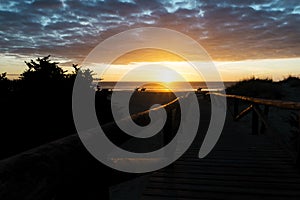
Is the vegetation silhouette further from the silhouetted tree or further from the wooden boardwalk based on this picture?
the wooden boardwalk

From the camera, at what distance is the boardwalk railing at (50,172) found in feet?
3.01

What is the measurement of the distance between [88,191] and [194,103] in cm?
2221

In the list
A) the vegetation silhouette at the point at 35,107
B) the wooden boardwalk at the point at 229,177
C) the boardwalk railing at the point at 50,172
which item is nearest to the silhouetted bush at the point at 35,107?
the vegetation silhouette at the point at 35,107

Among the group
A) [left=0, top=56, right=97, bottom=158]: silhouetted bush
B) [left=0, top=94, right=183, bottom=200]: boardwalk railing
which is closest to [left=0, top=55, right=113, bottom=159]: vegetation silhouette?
[left=0, top=56, right=97, bottom=158]: silhouetted bush

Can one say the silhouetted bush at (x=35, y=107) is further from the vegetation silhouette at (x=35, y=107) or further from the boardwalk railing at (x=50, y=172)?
the boardwalk railing at (x=50, y=172)

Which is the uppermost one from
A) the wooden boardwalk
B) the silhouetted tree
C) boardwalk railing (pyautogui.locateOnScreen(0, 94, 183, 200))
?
the silhouetted tree

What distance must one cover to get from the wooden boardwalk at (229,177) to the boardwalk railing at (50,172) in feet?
8.43

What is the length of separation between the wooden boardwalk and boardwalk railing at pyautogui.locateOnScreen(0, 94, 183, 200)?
2.57 metres

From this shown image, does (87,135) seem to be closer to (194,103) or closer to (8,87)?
(8,87)

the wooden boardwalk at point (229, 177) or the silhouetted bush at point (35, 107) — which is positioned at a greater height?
the silhouetted bush at point (35, 107)

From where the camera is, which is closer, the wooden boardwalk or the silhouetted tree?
the wooden boardwalk

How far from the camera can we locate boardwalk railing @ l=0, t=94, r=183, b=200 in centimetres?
92

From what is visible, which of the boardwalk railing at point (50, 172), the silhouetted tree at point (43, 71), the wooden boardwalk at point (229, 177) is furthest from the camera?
the silhouetted tree at point (43, 71)

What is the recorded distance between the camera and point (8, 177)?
907 millimetres
